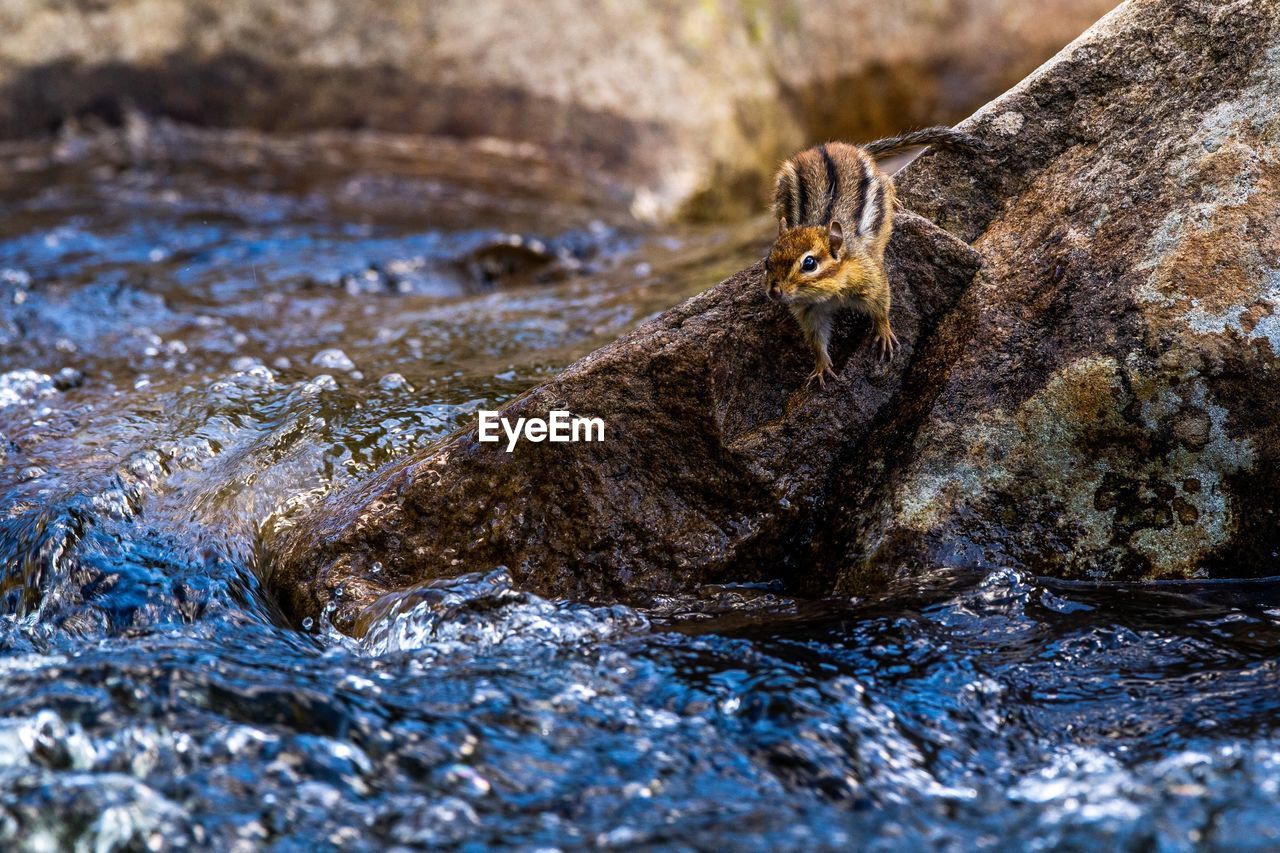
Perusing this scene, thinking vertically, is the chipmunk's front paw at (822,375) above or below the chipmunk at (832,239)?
below

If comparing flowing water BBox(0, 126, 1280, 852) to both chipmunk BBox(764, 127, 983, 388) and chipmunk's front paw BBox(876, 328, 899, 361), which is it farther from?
chipmunk BBox(764, 127, 983, 388)

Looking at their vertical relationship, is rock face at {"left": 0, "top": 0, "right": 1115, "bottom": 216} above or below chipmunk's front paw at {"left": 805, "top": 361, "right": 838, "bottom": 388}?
above

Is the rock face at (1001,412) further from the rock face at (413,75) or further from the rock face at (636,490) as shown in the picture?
the rock face at (413,75)

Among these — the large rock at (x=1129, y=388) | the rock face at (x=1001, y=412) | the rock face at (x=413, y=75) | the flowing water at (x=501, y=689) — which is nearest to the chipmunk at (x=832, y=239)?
the rock face at (x=1001, y=412)

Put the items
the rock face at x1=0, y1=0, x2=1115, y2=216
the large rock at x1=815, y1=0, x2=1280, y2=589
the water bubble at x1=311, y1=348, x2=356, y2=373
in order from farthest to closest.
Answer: the rock face at x1=0, y1=0, x2=1115, y2=216
the water bubble at x1=311, y1=348, x2=356, y2=373
the large rock at x1=815, y1=0, x2=1280, y2=589

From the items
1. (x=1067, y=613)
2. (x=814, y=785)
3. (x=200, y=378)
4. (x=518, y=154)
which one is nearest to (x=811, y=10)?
(x=518, y=154)

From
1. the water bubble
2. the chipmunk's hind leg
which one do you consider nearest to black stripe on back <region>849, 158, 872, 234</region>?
the chipmunk's hind leg
